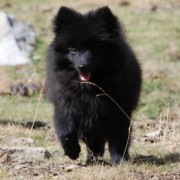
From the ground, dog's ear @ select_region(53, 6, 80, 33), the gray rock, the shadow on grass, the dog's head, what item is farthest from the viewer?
the gray rock

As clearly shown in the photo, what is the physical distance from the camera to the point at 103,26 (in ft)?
22.7

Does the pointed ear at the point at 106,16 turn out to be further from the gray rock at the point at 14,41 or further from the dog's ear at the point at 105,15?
the gray rock at the point at 14,41

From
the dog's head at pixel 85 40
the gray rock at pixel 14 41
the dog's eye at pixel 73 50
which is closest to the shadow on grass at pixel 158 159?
the dog's head at pixel 85 40

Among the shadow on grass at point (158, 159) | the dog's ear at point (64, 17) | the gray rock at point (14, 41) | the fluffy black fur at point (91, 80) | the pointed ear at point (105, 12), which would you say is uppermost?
the pointed ear at point (105, 12)

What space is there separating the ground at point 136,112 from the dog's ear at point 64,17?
53.2 inches

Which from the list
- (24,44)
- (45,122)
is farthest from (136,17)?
(45,122)

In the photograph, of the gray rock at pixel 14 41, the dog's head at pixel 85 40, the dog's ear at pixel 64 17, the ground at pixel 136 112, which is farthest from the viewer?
the gray rock at pixel 14 41

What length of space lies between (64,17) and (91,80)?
0.75 metres

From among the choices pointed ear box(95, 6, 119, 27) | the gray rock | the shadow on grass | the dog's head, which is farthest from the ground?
pointed ear box(95, 6, 119, 27)

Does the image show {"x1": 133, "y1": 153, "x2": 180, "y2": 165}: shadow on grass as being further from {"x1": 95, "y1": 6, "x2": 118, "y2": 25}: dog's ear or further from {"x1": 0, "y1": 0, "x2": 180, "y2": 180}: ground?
{"x1": 95, "y1": 6, "x2": 118, "y2": 25}: dog's ear

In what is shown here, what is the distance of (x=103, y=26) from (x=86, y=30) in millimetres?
244

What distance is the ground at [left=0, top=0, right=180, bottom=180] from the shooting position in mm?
6418

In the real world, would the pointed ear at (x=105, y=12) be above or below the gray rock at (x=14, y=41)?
above

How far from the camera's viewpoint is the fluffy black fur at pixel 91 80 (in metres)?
6.86
